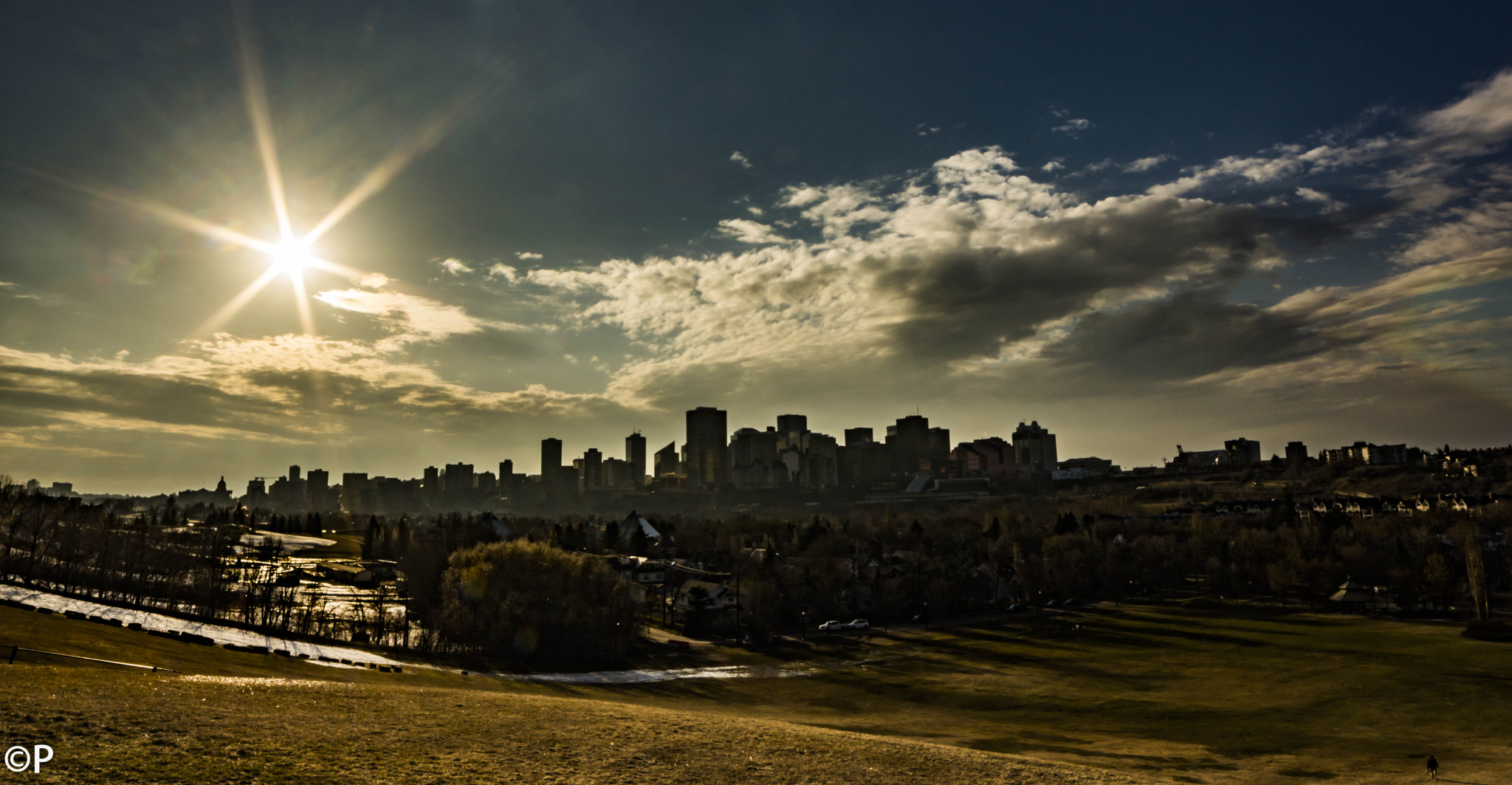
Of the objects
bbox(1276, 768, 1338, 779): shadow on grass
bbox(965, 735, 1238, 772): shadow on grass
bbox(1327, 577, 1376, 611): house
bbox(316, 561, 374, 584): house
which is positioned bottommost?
bbox(1327, 577, 1376, 611): house

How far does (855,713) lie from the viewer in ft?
160

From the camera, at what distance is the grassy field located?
817 inches

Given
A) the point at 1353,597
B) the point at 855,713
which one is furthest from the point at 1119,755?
the point at 1353,597

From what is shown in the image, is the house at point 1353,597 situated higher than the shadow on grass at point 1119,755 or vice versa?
the shadow on grass at point 1119,755

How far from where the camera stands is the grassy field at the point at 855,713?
20.8 metres

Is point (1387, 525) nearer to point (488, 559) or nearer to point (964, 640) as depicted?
point (964, 640)

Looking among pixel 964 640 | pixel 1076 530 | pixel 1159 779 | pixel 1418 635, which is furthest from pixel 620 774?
pixel 1076 530

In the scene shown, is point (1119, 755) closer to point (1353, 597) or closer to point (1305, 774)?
point (1305, 774)

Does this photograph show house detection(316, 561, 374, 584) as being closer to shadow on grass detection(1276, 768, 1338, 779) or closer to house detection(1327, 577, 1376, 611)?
shadow on grass detection(1276, 768, 1338, 779)

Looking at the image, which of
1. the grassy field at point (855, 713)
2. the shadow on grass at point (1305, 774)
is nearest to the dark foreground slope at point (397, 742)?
the grassy field at point (855, 713)

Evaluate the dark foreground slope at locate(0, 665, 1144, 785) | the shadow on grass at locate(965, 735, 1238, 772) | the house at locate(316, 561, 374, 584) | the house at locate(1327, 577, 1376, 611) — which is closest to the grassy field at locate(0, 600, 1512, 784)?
the dark foreground slope at locate(0, 665, 1144, 785)

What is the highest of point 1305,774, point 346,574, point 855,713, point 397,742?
point 397,742

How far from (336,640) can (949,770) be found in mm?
60968

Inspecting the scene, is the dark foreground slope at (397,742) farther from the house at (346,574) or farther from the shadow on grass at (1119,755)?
the house at (346,574)
